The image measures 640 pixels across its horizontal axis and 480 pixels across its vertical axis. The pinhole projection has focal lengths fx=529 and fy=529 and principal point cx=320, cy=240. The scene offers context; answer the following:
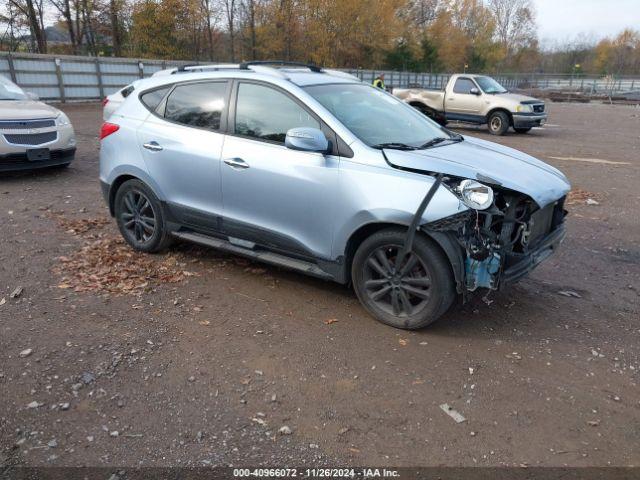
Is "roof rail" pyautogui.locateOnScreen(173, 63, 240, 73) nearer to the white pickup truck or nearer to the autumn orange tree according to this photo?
the white pickup truck

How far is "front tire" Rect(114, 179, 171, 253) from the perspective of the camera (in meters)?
5.20

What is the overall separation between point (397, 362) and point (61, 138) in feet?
25.3

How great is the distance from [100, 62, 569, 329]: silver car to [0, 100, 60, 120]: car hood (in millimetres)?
3839

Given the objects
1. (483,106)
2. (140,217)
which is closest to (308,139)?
(140,217)

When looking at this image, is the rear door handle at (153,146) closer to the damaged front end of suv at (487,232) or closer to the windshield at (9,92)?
the damaged front end of suv at (487,232)

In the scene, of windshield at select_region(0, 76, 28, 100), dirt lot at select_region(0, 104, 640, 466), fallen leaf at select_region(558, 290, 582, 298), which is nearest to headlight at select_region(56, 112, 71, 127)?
windshield at select_region(0, 76, 28, 100)

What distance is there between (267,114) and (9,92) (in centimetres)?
707

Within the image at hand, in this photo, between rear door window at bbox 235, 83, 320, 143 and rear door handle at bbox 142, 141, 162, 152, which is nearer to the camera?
rear door window at bbox 235, 83, 320, 143

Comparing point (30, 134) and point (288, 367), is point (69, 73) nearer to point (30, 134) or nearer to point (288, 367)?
point (30, 134)

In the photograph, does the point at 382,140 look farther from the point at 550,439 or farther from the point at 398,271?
the point at 550,439

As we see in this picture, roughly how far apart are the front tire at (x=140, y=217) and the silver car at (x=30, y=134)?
396 centimetres

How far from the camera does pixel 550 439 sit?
2.88m

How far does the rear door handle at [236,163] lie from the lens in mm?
4428

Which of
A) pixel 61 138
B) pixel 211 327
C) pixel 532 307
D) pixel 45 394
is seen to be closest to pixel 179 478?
pixel 45 394
